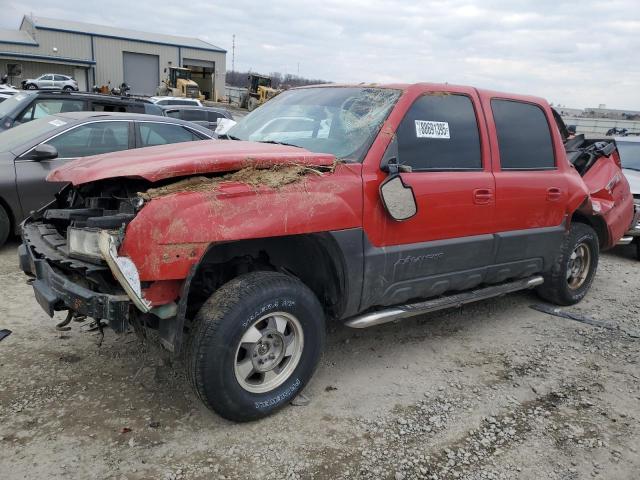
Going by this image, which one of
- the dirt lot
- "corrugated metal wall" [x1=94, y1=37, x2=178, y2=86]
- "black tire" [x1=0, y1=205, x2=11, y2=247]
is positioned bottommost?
the dirt lot

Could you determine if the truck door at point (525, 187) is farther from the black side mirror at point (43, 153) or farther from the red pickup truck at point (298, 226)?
the black side mirror at point (43, 153)

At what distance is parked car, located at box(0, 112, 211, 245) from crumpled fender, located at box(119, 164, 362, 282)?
3.60 meters

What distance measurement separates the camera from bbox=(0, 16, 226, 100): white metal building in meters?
45.1

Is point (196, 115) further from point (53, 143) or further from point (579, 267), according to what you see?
point (579, 267)

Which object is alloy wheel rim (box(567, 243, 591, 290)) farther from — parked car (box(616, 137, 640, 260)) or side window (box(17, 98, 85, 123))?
side window (box(17, 98, 85, 123))

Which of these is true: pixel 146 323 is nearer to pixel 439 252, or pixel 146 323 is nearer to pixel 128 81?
pixel 439 252

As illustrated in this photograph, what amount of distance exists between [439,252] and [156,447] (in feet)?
7.28

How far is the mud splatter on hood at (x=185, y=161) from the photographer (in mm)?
2725

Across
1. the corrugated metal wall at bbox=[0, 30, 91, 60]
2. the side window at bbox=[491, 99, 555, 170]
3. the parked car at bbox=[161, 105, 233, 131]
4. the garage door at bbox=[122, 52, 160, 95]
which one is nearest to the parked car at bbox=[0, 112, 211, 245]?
the side window at bbox=[491, 99, 555, 170]

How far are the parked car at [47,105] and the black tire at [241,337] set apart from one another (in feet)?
19.6

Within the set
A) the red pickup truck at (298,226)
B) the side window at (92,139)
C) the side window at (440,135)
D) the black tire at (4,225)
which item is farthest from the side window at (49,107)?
the side window at (440,135)

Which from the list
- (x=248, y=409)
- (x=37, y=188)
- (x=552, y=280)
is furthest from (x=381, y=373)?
(x=37, y=188)

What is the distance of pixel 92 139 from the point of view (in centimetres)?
609

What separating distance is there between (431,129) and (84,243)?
240 cm
